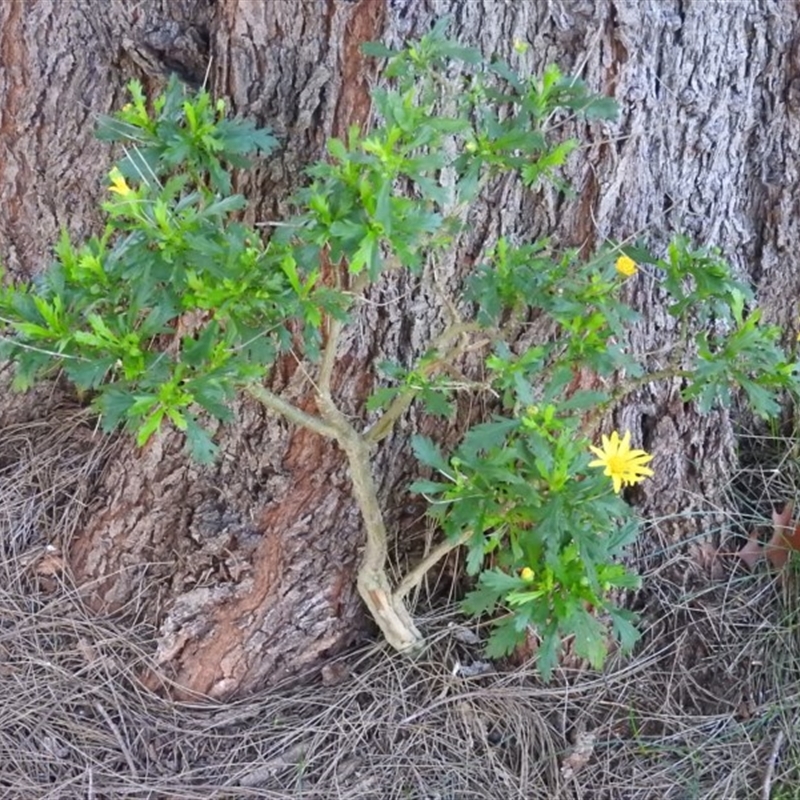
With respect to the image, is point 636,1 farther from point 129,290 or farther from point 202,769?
point 202,769

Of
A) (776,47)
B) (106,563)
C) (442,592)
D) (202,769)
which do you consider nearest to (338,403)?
(442,592)

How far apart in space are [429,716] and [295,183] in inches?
44.8

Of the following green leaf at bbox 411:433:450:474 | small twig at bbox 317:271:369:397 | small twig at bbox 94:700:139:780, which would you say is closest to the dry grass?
small twig at bbox 94:700:139:780

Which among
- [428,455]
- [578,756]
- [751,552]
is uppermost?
[428,455]

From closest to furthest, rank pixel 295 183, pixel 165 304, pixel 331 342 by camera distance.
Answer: pixel 165 304 < pixel 331 342 < pixel 295 183

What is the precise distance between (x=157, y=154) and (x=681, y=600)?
1.43 m

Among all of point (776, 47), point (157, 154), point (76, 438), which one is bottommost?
point (76, 438)

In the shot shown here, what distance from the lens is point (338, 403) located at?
6.40 feet

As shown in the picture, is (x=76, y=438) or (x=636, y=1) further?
(x=76, y=438)

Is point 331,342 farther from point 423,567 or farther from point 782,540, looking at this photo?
point 782,540

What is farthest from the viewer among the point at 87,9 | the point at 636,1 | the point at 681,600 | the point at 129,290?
the point at 681,600

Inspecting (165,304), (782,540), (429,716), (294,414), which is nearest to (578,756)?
(429,716)

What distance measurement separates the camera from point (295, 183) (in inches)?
72.4

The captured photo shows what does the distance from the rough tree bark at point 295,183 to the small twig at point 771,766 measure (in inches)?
18.2
